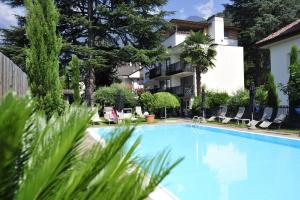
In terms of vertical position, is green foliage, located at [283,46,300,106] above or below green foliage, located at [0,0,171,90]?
below

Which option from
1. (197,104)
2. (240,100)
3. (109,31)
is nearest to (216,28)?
(197,104)

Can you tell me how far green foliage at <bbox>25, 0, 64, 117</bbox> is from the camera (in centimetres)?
881

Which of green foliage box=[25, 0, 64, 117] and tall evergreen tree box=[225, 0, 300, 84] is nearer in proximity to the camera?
green foliage box=[25, 0, 64, 117]

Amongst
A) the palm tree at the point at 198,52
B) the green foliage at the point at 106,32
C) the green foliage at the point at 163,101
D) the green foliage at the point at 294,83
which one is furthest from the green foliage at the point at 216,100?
the green foliage at the point at 294,83

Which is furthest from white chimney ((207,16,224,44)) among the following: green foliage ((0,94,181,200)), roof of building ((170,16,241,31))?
green foliage ((0,94,181,200))

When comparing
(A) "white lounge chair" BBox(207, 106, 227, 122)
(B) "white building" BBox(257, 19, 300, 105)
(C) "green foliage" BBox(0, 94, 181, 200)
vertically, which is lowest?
(A) "white lounge chair" BBox(207, 106, 227, 122)

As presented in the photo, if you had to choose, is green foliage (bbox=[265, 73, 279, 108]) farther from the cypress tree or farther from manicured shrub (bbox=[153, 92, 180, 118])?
manicured shrub (bbox=[153, 92, 180, 118])

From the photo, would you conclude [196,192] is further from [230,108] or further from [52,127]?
[230,108]

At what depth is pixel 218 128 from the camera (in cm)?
2092

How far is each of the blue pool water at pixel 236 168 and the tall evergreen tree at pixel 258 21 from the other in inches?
1054

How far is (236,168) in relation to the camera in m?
11.1

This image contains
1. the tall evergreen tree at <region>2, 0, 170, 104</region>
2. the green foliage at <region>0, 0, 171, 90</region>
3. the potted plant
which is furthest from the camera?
the potted plant

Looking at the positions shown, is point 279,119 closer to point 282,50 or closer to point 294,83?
point 294,83

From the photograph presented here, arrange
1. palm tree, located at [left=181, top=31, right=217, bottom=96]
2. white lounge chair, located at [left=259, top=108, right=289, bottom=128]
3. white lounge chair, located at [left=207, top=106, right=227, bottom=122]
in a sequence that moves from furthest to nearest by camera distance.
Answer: palm tree, located at [left=181, top=31, right=217, bottom=96] → white lounge chair, located at [left=207, top=106, right=227, bottom=122] → white lounge chair, located at [left=259, top=108, right=289, bottom=128]
